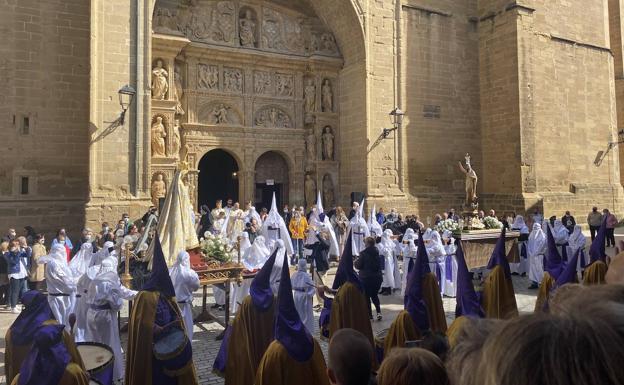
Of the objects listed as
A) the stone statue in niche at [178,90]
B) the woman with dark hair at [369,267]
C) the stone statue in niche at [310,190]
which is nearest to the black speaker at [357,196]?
the stone statue in niche at [310,190]

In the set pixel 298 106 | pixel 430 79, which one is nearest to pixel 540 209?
pixel 430 79

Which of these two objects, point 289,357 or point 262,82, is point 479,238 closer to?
point 289,357

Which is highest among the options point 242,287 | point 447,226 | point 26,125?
point 26,125

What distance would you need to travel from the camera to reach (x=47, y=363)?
3314 millimetres

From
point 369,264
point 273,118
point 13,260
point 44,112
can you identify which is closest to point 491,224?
point 369,264

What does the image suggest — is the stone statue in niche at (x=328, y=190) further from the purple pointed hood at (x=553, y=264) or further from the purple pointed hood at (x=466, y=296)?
the purple pointed hood at (x=466, y=296)

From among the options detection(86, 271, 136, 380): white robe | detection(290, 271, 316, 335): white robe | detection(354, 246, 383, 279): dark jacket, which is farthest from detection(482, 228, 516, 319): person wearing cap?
detection(86, 271, 136, 380): white robe

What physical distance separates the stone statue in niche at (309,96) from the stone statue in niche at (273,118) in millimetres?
990

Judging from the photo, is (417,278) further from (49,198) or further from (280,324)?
(49,198)

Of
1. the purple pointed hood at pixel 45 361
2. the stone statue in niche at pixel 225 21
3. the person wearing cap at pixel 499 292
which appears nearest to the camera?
the purple pointed hood at pixel 45 361

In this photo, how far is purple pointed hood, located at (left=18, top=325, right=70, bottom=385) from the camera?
3.25 metres

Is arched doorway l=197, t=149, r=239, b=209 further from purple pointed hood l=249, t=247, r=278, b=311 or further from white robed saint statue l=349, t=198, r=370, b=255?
purple pointed hood l=249, t=247, r=278, b=311

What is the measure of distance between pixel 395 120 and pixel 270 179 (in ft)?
19.3

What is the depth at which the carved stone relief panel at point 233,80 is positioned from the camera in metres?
18.5
